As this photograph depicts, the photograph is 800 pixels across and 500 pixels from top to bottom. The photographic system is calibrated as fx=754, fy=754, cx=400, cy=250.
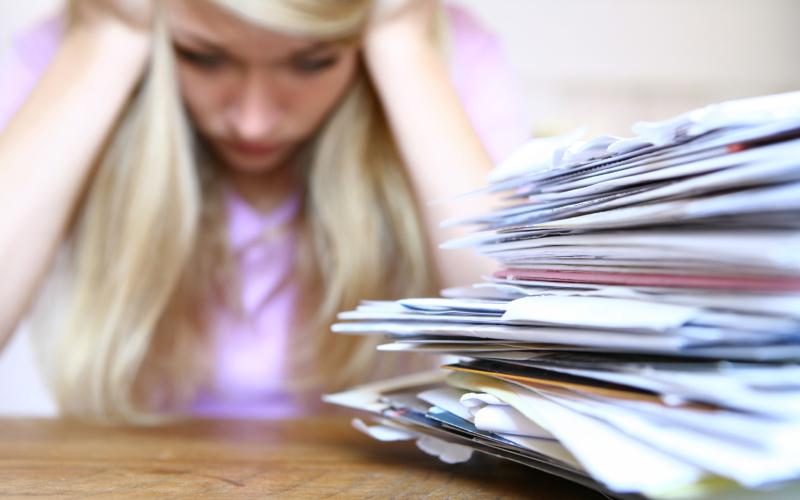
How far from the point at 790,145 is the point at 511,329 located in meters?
0.19

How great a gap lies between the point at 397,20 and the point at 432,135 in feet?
0.66

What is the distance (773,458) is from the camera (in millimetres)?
335

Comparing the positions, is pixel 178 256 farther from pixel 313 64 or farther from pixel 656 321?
pixel 656 321

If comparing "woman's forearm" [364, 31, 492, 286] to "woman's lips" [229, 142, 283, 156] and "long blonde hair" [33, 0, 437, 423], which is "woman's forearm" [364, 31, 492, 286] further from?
"woman's lips" [229, 142, 283, 156]

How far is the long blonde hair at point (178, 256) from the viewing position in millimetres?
1096

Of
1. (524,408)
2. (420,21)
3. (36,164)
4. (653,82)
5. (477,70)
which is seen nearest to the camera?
(524,408)

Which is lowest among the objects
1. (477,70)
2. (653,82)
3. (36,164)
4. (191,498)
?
(191,498)

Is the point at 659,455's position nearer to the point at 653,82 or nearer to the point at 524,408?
the point at 524,408

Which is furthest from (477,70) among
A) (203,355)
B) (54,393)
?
(54,393)

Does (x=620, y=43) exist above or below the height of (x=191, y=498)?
above

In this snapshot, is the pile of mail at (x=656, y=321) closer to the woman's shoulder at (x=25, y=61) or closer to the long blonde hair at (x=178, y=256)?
the long blonde hair at (x=178, y=256)

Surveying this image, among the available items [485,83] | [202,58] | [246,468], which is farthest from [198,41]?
[246,468]

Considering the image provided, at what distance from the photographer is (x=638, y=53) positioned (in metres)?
3.30

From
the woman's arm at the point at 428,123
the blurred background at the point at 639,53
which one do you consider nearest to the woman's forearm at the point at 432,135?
the woman's arm at the point at 428,123
